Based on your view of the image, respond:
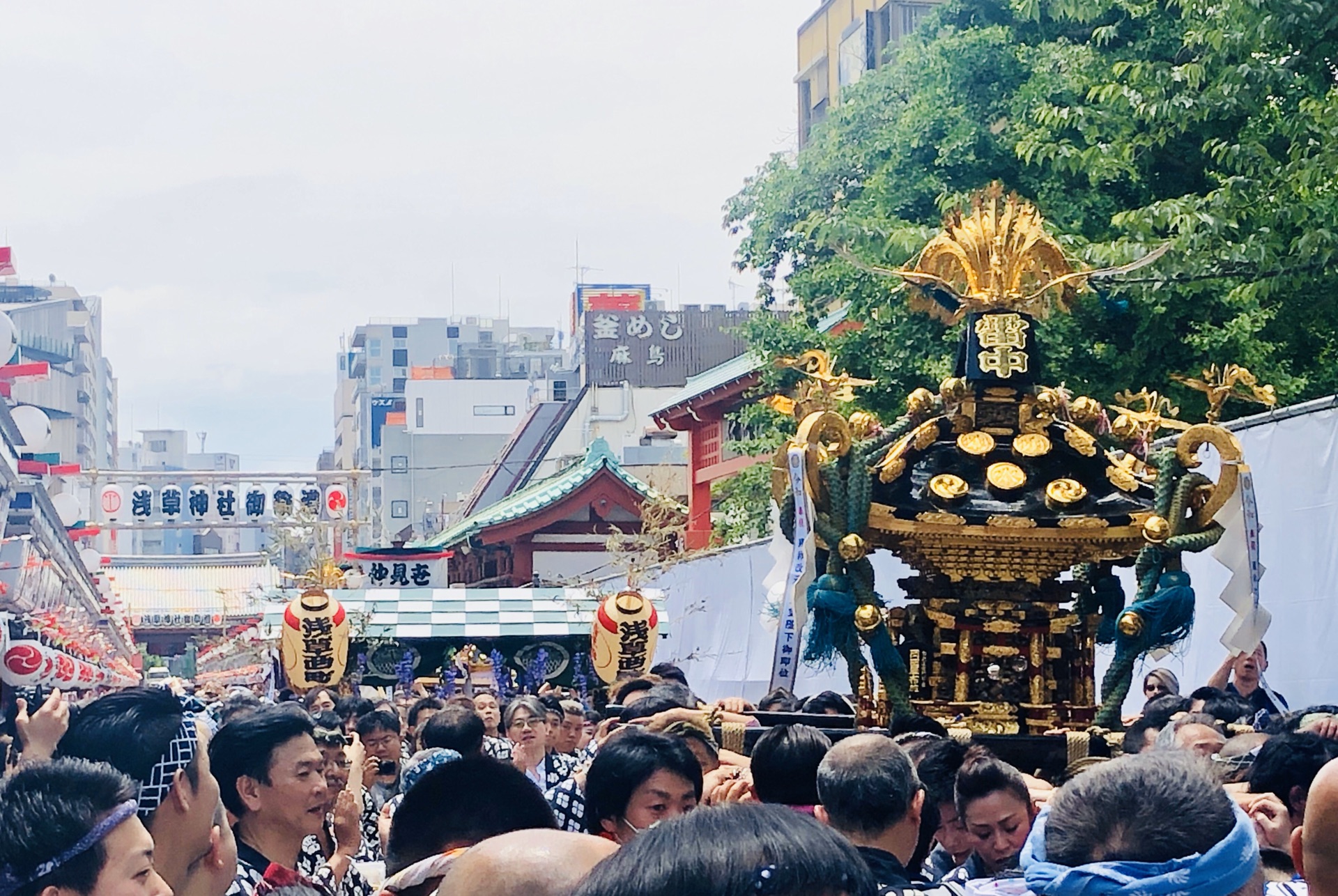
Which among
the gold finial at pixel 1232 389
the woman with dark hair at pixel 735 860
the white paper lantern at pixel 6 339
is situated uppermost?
the white paper lantern at pixel 6 339

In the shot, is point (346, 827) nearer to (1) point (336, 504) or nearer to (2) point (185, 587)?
(1) point (336, 504)

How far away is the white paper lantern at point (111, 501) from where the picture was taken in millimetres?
49812

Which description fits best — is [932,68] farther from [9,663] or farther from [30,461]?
[30,461]

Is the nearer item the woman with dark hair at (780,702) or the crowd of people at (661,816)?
the crowd of people at (661,816)

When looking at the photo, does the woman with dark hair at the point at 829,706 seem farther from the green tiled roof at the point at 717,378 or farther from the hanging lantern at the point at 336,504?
the hanging lantern at the point at 336,504

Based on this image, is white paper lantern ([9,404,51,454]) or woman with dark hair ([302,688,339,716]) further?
white paper lantern ([9,404,51,454])

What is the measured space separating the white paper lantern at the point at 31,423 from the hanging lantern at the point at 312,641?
446 centimetres

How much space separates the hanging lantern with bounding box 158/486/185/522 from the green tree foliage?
31.3m

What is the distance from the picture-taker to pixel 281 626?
20562mm

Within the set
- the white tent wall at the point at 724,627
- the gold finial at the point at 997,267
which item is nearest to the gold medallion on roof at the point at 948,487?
the gold finial at the point at 997,267

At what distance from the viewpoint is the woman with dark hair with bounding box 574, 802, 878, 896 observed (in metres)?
1.95

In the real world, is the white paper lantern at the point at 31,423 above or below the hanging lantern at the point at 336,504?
below

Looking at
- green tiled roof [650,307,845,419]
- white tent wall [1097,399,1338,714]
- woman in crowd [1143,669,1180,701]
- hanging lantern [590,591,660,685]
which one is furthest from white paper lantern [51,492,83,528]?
white tent wall [1097,399,1338,714]

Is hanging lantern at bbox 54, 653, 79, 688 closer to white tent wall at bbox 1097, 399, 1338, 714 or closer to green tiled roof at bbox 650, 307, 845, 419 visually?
white tent wall at bbox 1097, 399, 1338, 714
